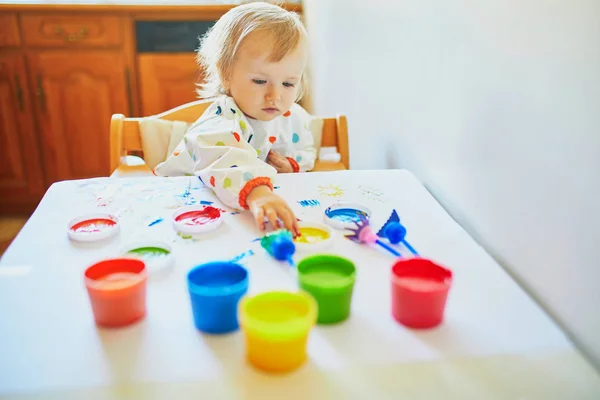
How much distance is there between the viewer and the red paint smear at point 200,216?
2.53 ft

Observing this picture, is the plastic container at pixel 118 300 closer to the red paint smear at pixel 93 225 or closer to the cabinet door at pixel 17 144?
the red paint smear at pixel 93 225

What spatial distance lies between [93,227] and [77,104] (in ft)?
5.71

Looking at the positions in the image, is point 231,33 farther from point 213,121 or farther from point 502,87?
point 502,87

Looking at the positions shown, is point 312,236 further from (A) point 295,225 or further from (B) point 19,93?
(B) point 19,93

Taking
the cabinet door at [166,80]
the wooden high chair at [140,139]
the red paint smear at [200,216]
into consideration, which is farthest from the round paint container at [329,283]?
the cabinet door at [166,80]

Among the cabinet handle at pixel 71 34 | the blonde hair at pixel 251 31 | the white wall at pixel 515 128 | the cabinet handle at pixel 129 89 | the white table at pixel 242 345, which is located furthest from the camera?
the cabinet handle at pixel 129 89

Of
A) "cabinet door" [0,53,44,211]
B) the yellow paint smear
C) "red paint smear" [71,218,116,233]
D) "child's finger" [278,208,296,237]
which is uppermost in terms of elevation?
"child's finger" [278,208,296,237]

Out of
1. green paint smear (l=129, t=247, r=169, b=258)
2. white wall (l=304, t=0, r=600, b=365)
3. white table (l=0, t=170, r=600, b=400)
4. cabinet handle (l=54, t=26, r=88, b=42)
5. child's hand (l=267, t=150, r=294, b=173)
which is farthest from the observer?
cabinet handle (l=54, t=26, r=88, b=42)

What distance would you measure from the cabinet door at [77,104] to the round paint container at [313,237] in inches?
68.5

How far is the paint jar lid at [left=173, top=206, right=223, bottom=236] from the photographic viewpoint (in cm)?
73

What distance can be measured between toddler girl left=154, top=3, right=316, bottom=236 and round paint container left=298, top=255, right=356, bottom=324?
0.60 feet

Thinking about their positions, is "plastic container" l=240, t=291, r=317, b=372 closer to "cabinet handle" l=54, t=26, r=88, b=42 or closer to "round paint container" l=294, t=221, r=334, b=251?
"round paint container" l=294, t=221, r=334, b=251

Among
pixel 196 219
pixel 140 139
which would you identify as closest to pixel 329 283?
pixel 196 219

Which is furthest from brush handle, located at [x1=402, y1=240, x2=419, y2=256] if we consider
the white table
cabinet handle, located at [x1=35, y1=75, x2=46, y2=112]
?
cabinet handle, located at [x1=35, y1=75, x2=46, y2=112]
